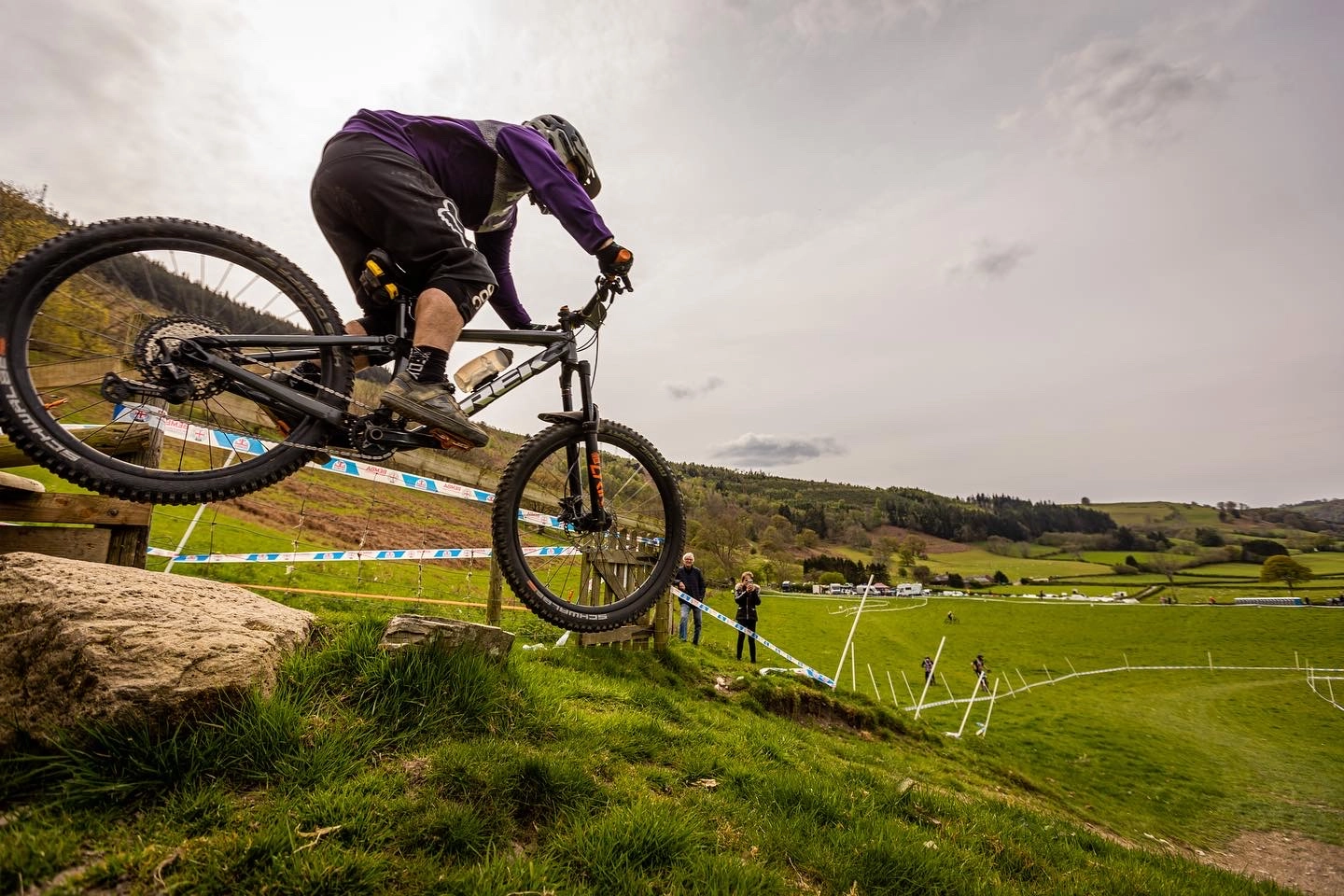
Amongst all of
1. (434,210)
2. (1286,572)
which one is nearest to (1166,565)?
(1286,572)

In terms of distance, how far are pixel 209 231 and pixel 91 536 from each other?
3.09 metres

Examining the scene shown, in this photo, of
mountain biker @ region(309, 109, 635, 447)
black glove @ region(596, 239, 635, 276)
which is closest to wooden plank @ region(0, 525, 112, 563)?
mountain biker @ region(309, 109, 635, 447)

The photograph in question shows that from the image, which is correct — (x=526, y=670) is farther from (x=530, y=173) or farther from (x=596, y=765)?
(x=530, y=173)

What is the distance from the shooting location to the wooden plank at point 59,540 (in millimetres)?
4098

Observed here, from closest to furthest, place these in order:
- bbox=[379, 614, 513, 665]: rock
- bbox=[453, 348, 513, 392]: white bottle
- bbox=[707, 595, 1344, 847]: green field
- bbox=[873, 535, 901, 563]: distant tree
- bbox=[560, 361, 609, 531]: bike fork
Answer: bbox=[453, 348, 513, 392]: white bottle, bbox=[379, 614, 513, 665]: rock, bbox=[560, 361, 609, 531]: bike fork, bbox=[707, 595, 1344, 847]: green field, bbox=[873, 535, 901, 563]: distant tree

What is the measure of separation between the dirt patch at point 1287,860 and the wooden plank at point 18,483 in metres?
23.0

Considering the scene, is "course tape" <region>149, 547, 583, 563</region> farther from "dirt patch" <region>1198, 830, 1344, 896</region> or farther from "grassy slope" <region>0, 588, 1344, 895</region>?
"dirt patch" <region>1198, 830, 1344, 896</region>

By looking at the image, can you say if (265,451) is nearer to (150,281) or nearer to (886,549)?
(150,281)

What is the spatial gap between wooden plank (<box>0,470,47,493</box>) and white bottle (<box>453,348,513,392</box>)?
9.17 feet

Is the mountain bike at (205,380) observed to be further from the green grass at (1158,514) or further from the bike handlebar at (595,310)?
the green grass at (1158,514)

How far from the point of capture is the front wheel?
11.7ft

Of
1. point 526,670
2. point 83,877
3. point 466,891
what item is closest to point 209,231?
point 83,877

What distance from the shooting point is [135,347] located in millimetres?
2830

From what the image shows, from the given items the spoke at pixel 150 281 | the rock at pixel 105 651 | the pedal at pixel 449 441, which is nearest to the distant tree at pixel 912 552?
the pedal at pixel 449 441
